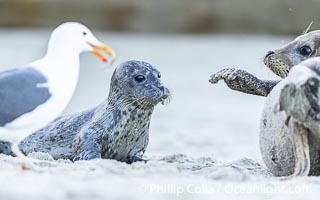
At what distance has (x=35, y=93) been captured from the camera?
13.3 ft

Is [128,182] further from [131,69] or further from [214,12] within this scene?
[214,12]

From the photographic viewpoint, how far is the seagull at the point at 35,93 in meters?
4.00

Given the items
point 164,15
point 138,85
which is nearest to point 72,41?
point 138,85

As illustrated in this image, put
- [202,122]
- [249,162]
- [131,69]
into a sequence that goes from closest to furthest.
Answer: [131,69], [249,162], [202,122]

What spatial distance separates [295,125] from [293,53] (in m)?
0.98

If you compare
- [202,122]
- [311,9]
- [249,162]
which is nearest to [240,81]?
[249,162]

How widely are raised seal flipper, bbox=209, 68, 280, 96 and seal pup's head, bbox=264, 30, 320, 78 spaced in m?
0.11

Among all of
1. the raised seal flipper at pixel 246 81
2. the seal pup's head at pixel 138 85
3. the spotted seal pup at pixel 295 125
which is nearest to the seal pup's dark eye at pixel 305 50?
the raised seal flipper at pixel 246 81

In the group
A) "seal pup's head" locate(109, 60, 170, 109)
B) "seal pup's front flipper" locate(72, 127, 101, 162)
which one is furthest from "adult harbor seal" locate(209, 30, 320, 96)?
"seal pup's front flipper" locate(72, 127, 101, 162)

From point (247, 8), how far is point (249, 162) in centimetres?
1709

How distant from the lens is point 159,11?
2203 cm

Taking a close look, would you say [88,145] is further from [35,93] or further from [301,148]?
[301,148]

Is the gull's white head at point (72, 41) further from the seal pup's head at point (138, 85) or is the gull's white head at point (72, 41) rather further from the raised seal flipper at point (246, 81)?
the raised seal flipper at point (246, 81)

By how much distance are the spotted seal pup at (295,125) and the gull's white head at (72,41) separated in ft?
3.20
